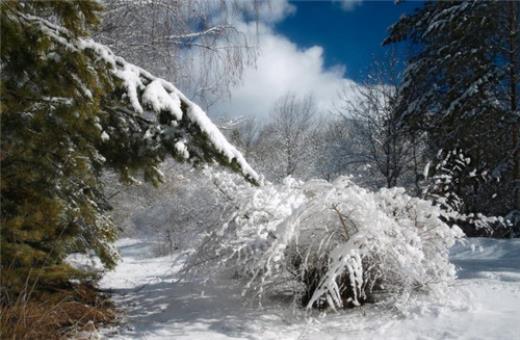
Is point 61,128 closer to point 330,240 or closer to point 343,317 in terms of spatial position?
point 330,240

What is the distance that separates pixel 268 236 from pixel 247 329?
78 centimetres

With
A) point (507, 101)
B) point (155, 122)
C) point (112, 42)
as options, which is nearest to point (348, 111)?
point (507, 101)

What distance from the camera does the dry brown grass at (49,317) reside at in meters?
2.70

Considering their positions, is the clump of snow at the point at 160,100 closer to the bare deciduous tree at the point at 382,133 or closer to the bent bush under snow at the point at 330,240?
the bent bush under snow at the point at 330,240

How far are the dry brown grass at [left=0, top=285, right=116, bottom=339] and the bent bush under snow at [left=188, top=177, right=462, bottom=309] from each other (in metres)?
1.05

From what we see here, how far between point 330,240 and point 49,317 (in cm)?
232

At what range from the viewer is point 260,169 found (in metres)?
20.1

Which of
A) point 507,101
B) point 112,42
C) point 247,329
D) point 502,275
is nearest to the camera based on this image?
point 247,329

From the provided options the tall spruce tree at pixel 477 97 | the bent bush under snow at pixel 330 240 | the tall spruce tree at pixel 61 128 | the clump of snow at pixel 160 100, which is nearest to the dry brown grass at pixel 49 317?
the tall spruce tree at pixel 61 128

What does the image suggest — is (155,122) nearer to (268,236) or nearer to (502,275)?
(268,236)

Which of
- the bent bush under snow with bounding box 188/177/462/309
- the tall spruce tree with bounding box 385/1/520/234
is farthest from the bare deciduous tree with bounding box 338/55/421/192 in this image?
the bent bush under snow with bounding box 188/177/462/309

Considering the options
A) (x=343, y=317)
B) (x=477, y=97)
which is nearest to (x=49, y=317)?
(x=343, y=317)

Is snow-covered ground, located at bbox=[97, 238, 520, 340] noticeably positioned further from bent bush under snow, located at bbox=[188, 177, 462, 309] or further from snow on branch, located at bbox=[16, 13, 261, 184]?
snow on branch, located at bbox=[16, 13, 261, 184]

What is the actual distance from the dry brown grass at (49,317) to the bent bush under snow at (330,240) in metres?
1.05
